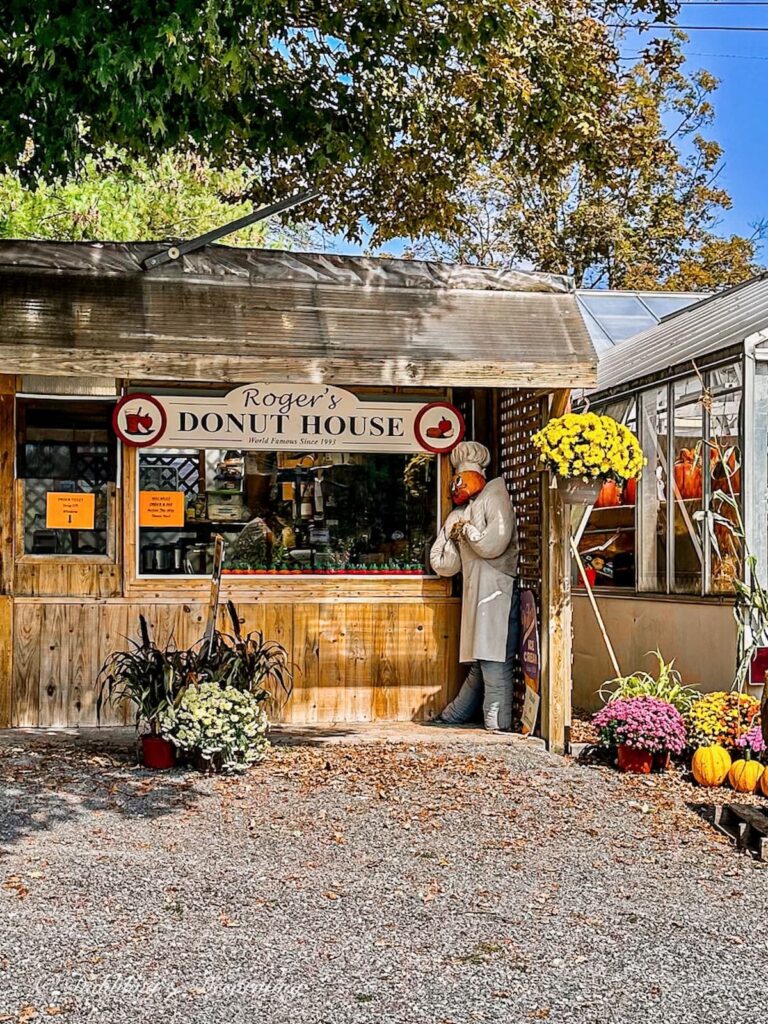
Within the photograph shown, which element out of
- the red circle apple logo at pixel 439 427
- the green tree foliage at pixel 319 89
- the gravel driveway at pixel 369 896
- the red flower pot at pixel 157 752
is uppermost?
the green tree foliage at pixel 319 89

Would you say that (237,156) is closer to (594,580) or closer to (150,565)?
(150,565)

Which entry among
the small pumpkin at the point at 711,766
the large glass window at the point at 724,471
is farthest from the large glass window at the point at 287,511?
the small pumpkin at the point at 711,766

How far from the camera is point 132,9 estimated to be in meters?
5.00

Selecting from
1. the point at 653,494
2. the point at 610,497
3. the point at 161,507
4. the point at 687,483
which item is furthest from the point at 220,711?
the point at 610,497

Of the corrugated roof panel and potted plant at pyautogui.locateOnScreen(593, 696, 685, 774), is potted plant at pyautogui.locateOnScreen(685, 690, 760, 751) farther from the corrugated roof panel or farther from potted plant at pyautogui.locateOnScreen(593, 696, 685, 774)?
the corrugated roof panel

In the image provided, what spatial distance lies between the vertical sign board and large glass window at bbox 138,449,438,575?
1.03 m

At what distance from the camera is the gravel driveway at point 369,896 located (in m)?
4.18

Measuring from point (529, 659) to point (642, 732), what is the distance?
4.20 ft

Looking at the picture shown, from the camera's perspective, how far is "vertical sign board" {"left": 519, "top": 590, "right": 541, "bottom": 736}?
884 cm

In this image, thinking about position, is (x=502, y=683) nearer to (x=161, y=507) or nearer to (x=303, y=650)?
(x=303, y=650)

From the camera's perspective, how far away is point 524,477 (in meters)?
9.30

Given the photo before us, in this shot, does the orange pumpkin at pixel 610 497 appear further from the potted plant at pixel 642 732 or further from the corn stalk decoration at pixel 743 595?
the potted plant at pixel 642 732

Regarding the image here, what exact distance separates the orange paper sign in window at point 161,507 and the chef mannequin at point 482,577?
1.97m

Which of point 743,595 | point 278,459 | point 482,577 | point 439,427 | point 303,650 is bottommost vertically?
point 303,650
